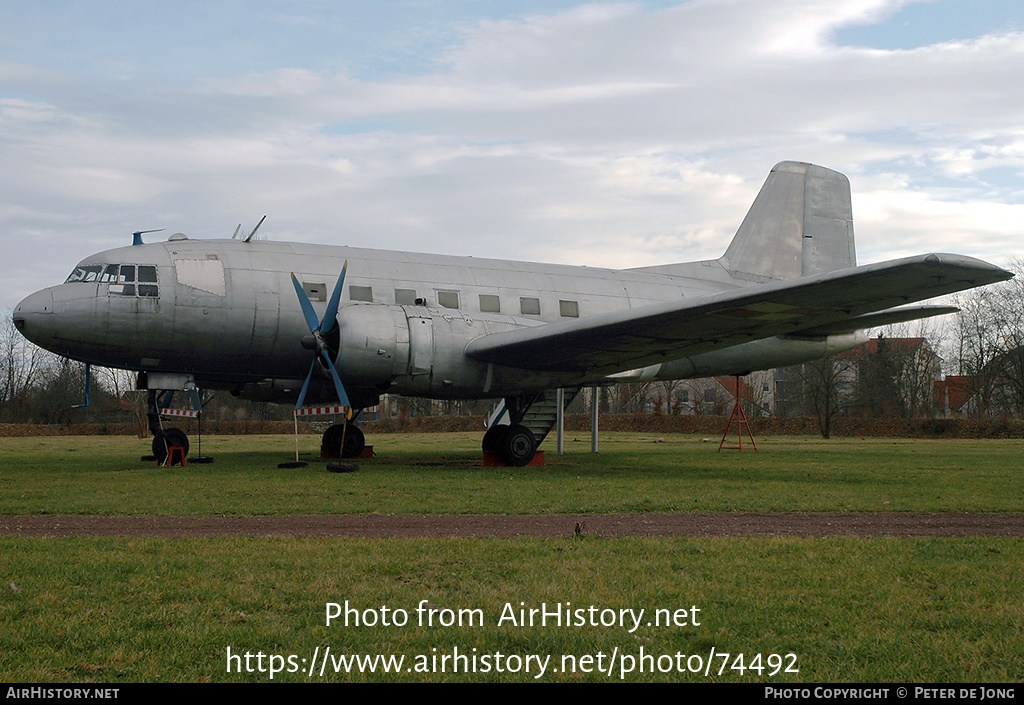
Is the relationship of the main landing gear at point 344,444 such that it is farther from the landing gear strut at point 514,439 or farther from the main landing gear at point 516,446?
the main landing gear at point 516,446

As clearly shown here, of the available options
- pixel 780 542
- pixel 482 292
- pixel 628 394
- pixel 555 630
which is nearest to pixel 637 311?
pixel 482 292

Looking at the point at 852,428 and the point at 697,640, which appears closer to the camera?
the point at 697,640

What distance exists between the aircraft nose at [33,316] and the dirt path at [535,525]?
7.19 meters

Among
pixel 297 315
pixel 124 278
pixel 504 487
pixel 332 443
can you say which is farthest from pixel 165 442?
pixel 504 487

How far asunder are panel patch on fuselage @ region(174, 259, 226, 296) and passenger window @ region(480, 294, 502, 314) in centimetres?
546

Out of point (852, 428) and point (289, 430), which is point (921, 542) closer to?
point (852, 428)

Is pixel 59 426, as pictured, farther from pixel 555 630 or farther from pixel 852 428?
pixel 555 630

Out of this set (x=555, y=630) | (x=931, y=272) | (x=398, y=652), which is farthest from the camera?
(x=931, y=272)

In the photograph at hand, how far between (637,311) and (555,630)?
10.7 m

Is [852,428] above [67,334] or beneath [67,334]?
beneath

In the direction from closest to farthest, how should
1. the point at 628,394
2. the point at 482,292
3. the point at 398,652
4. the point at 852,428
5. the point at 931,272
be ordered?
the point at 398,652 → the point at 931,272 → the point at 482,292 → the point at 852,428 → the point at 628,394

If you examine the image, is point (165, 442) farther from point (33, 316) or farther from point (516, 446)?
point (516, 446)

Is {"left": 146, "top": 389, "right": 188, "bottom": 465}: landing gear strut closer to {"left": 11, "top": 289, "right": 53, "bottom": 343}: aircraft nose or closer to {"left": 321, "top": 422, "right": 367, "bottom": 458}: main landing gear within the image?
{"left": 11, "top": 289, "right": 53, "bottom": 343}: aircraft nose

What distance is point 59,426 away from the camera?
5016cm
